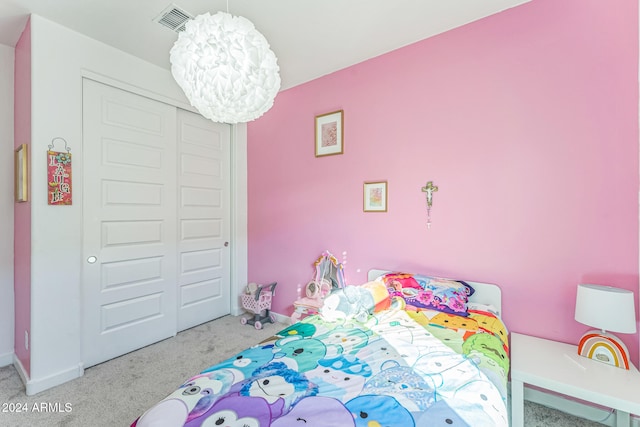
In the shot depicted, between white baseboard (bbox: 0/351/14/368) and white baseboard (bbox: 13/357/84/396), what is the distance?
23 centimetres

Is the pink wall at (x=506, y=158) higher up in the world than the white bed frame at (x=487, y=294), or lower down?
higher up

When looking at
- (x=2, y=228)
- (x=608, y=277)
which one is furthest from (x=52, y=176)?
(x=608, y=277)

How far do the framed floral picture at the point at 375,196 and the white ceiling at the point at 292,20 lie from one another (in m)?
1.19

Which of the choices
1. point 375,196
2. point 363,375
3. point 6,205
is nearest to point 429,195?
point 375,196

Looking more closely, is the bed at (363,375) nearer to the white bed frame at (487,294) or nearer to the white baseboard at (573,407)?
the white bed frame at (487,294)

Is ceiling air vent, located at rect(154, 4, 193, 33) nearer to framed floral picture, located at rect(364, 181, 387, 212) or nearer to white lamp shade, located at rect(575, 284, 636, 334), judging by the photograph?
framed floral picture, located at rect(364, 181, 387, 212)

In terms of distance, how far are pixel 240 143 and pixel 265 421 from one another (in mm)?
3169

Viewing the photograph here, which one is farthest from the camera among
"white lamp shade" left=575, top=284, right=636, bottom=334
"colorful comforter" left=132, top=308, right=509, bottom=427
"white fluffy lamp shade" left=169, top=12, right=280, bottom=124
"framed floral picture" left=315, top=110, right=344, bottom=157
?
"framed floral picture" left=315, top=110, right=344, bottom=157

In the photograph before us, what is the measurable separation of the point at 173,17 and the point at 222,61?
1371 millimetres

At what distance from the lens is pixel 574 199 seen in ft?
5.85

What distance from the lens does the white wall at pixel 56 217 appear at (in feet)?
6.63

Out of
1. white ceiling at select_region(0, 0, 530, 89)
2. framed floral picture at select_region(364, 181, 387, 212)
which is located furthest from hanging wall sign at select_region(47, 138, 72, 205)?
framed floral picture at select_region(364, 181, 387, 212)

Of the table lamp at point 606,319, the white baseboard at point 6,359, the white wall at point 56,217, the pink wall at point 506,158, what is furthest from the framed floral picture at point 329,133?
the white baseboard at point 6,359

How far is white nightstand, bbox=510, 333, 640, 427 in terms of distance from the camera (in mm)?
1334
